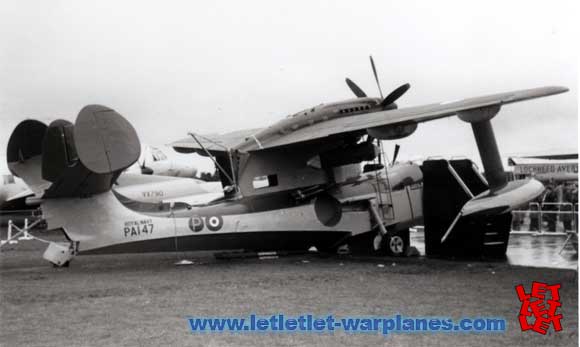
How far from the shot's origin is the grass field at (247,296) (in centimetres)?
685

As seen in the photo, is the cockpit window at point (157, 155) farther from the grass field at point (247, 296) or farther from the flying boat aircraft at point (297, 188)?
the grass field at point (247, 296)

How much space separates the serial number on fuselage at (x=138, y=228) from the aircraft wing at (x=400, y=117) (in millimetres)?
2882

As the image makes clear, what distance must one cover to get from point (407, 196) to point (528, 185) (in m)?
4.11

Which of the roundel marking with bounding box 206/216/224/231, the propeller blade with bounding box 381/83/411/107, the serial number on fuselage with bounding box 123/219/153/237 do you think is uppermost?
the propeller blade with bounding box 381/83/411/107

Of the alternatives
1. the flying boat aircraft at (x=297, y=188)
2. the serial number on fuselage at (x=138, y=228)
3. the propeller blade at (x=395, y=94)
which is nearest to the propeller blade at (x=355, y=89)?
the flying boat aircraft at (x=297, y=188)

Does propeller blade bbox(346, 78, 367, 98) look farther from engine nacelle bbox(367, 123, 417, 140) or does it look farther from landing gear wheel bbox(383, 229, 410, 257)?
engine nacelle bbox(367, 123, 417, 140)

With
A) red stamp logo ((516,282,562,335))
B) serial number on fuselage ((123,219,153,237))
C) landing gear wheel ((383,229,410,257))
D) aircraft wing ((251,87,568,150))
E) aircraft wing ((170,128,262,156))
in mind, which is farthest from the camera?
aircraft wing ((170,128,262,156))

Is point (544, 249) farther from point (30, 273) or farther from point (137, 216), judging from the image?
point (30, 273)

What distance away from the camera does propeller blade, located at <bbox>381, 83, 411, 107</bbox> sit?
15516mm

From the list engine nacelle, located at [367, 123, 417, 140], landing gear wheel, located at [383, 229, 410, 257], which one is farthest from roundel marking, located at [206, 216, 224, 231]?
landing gear wheel, located at [383, 229, 410, 257]

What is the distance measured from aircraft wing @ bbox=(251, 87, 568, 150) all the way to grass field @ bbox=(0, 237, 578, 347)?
8.82 ft

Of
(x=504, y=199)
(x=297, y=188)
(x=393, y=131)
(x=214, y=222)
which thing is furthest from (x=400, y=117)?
(x=214, y=222)

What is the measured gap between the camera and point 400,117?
1278 cm

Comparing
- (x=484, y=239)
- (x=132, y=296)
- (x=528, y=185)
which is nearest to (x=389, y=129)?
(x=528, y=185)
